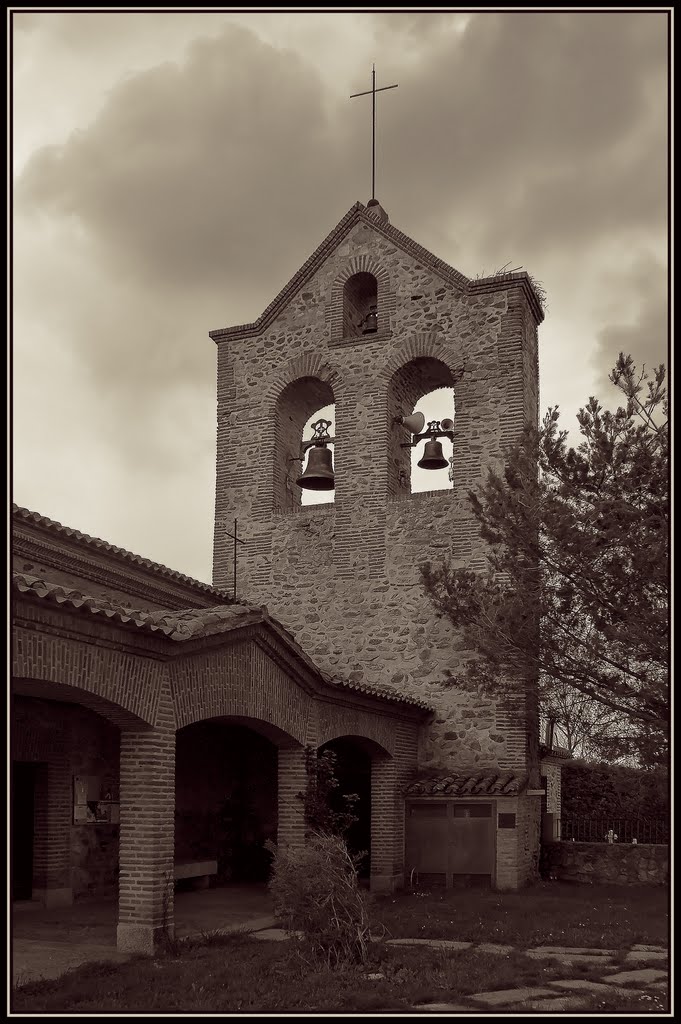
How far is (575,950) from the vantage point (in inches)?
375

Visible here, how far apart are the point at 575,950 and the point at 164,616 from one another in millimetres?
5172

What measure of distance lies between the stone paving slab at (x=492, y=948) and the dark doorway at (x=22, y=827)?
220 inches

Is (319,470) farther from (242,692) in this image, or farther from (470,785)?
(242,692)

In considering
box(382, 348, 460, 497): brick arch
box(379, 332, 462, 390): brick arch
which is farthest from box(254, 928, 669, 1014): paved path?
box(379, 332, 462, 390): brick arch

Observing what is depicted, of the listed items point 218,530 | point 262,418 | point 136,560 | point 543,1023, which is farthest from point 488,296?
point 543,1023

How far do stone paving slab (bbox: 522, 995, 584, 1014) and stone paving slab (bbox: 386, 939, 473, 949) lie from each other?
2373mm

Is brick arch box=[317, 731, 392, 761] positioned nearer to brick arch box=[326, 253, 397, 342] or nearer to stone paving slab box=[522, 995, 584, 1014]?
stone paving slab box=[522, 995, 584, 1014]

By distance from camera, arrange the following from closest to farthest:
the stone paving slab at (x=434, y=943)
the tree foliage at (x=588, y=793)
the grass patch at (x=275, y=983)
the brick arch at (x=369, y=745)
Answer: the grass patch at (x=275, y=983), the stone paving slab at (x=434, y=943), the brick arch at (x=369, y=745), the tree foliage at (x=588, y=793)

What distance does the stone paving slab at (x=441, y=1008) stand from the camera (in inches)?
268

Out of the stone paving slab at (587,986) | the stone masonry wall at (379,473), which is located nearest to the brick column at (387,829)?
the stone masonry wall at (379,473)

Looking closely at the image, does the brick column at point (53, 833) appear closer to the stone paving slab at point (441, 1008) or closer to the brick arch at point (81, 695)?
the brick arch at point (81, 695)

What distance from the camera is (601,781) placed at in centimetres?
1972

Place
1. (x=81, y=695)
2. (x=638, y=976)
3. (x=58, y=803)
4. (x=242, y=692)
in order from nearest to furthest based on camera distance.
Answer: (x=638, y=976), (x=81, y=695), (x=242, y=692), (x=58, y=803)

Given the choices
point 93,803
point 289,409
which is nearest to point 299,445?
point 289,409
